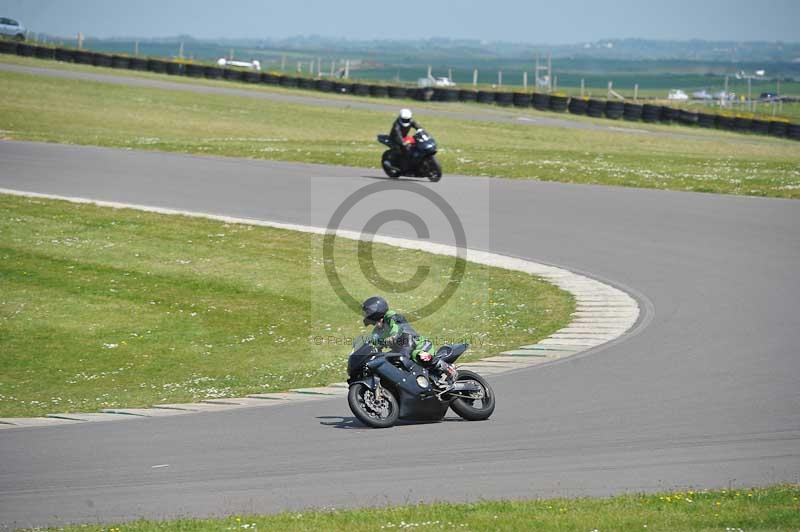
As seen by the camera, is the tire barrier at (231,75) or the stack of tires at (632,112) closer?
the stack of tires at (632,112)

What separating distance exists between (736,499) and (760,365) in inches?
193

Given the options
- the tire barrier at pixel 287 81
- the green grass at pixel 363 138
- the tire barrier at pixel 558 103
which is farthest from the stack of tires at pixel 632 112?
the tire barrier at pixel 287 81

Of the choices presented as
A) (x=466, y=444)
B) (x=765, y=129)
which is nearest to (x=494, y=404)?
(x=466, y=444)

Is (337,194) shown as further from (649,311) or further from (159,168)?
(649,311)

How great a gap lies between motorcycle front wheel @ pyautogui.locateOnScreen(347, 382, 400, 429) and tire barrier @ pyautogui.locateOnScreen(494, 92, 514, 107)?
170 feet

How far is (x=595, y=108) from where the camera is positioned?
58.2 meters

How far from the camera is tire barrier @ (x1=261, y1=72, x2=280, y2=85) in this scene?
233 feet

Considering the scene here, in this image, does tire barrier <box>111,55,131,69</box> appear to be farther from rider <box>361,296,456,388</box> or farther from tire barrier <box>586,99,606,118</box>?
rider <box>361,296,456,388</box>

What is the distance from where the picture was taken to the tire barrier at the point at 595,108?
57.9m

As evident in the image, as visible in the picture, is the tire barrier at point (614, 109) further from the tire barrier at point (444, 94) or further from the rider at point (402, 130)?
the rider at point (402, 130)

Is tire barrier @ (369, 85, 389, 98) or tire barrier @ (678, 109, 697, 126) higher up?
tire barrier @ (369, 85, 389, 98)

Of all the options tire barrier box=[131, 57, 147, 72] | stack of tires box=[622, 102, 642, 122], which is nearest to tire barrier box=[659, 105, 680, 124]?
stack of tires box=[622, 102, 642, 122]

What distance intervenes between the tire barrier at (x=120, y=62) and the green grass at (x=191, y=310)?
5162 centimetres

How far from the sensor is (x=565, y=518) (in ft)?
26.0
